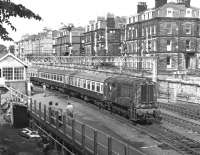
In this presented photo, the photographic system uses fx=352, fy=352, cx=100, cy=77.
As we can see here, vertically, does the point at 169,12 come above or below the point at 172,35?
above

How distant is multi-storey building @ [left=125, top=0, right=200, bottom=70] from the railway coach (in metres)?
24.8

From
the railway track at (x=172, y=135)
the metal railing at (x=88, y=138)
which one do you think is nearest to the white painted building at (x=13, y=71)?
the railway track at (x=172, y=135)

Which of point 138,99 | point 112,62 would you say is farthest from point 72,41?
point 138,99

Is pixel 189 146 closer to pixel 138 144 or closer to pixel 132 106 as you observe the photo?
pixel 138 144

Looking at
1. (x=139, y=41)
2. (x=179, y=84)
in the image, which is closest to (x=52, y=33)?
(x=139, y=41)

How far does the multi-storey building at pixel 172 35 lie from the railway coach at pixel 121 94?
24.8 meters

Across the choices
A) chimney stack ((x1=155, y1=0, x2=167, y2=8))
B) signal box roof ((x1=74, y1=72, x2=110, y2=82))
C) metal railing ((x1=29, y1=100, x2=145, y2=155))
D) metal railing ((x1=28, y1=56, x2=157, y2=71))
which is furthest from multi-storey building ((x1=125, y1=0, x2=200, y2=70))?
metal railing ((x1=29, y1=100, x2=145, y2=155))

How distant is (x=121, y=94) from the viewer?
29047mm

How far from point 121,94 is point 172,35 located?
3920 centimetres

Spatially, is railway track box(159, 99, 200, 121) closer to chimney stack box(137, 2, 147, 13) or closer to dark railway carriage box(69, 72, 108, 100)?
dark railway carriage box(69, 72, 108, 100)

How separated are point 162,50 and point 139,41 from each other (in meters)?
6.85

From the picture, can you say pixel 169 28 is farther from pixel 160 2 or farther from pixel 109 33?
pixel 109 33

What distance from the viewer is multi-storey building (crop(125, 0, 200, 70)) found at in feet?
212

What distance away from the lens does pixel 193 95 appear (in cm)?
4119
